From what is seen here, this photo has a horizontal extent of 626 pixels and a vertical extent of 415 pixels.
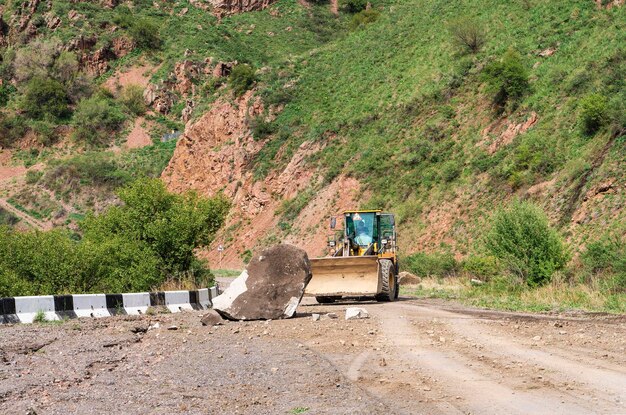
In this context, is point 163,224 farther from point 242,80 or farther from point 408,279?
point 242,80

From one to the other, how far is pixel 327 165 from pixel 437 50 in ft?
40.6

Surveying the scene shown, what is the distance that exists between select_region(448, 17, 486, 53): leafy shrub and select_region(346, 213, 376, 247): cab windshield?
35368mm

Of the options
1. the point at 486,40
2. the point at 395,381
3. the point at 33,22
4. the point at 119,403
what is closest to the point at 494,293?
the point at 395,381

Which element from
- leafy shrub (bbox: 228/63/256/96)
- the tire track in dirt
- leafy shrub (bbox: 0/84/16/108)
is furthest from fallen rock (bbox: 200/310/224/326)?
leafy shrub (bbox: 0/84/16/108)

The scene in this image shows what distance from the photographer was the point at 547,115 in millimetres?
45188

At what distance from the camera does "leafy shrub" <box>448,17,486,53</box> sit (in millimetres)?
58656

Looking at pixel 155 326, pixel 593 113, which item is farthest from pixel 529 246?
pixel 593 113

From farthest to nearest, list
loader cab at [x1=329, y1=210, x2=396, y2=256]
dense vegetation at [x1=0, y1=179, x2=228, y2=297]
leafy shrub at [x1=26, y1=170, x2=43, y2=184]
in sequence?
leafy shrub at [x1=26, y1=170, x2=43, y2=184]
loader cab at [x1=329, y1=210, x2=396, y2=256]
dense vegetation at [x1=0, y1=179, x2=228, y2=297]

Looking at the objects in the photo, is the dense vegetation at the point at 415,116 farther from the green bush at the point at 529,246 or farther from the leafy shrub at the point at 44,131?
the leafy shrub at the point at 44,131

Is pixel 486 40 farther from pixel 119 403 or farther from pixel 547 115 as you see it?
pixel 119 403

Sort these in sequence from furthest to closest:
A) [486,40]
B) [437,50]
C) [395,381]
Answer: [437,50] < [486,40] < [395,381]

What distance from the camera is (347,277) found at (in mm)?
23781

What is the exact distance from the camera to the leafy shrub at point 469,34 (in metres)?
58.7

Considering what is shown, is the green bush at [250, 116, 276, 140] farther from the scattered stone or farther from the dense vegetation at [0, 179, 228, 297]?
the scattered stone
